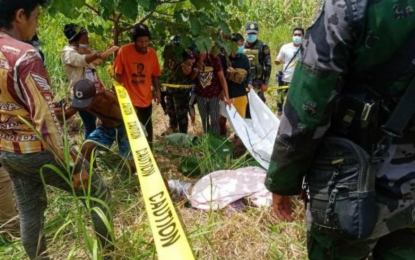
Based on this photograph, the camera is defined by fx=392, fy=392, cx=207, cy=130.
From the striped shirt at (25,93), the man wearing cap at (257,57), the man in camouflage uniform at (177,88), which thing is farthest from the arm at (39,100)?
the man wearing cap at (257,57)

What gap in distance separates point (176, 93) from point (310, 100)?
3457mm

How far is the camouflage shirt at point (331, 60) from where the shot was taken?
106 cm

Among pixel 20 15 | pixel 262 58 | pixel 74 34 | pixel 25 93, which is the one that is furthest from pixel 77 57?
pixel 262 58

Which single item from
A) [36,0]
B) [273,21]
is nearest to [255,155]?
[36,0]

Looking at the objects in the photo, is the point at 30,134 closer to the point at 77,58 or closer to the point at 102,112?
the point at 102,112

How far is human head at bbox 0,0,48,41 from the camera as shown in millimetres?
1687

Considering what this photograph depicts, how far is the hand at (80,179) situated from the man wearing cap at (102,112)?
907 millimetres

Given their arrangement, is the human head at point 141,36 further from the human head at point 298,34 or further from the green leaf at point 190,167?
the human head at point 298,34

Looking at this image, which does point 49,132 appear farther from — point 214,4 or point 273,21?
point 273,21

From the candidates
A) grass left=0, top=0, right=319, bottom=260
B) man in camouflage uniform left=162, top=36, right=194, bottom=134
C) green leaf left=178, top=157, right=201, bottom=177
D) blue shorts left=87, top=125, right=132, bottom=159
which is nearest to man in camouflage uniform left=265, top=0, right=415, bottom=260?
grass left=0, top=0, right=319, bottom=260

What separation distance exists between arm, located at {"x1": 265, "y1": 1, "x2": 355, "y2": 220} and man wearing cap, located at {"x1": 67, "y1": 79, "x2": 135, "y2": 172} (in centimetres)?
176

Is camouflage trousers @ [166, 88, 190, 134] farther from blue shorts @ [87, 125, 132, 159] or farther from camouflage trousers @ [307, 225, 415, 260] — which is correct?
camouflage trousers @ [307, 225, 415, 260]

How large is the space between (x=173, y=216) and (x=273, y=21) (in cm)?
1097

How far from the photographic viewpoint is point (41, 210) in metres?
1.97
